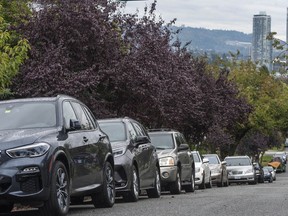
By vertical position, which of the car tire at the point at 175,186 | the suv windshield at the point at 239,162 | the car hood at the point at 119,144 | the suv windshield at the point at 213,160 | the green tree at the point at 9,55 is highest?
the green tree at the point at 9,55

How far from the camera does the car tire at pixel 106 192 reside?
14523 millimetres

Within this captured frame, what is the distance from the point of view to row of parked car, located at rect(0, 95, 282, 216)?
11531mm

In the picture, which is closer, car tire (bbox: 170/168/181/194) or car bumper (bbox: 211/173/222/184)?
car tire (bbox: 170/168/181/194)

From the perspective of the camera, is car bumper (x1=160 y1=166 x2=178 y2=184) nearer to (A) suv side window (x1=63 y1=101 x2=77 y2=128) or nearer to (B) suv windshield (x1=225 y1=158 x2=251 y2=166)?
(A) suv side window (x1=63 y1=101 x2=77 y2=128)

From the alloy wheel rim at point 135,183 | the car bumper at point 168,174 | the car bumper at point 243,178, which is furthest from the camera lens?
the car bumper at point 243,178

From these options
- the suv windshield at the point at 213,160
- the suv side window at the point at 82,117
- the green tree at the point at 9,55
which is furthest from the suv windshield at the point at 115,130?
the suv windshield at the point at 213,160

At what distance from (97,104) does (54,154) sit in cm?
1218

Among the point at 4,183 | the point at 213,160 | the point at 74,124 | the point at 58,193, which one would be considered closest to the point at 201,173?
the point at 213,160

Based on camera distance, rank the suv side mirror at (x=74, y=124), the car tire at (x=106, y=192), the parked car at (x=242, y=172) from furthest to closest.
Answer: the parked car at (x=242, y=172), the car tire at (x=106, y=192), the suv side mirror at (x=74, y=124)

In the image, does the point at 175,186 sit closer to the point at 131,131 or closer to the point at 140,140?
the point at 131,131

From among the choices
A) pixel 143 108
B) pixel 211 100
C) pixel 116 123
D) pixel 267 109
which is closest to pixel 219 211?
pixel 116 123

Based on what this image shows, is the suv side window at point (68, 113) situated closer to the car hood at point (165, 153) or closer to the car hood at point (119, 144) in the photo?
the car hood at point (119, 144)

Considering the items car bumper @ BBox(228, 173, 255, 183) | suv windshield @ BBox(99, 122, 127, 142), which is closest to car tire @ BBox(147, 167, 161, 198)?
suv windshield @ BBox(99, 122, 127, 142)

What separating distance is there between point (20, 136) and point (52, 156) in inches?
20.0
